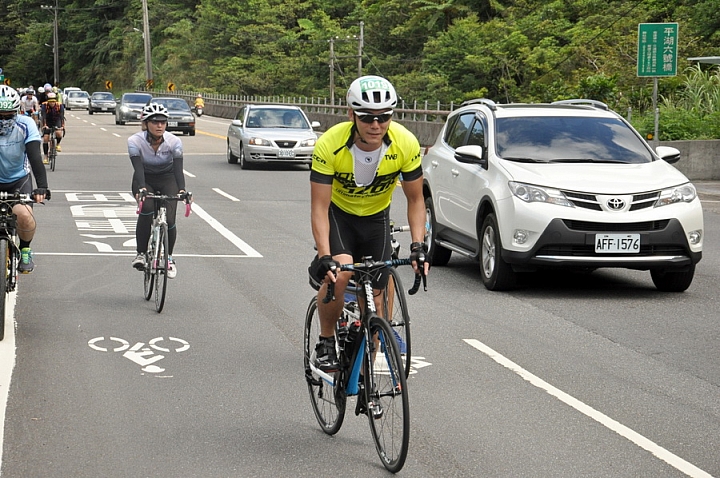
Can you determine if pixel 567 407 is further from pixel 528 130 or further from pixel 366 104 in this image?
pixel 528 130

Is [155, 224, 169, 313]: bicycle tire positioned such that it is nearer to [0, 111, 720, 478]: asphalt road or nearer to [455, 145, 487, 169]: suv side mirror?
[0, 111, 720, 478]: asphalt road

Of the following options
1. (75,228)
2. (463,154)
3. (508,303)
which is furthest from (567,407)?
(75,228)

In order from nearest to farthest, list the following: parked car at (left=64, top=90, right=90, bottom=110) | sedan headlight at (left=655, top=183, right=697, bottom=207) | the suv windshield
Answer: sedan headlight at (left=655, top=183, right=697, bottom=207)
the suv windshield
parked car at (left=64, top=90, right=90, bottom=110)

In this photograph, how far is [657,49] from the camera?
26500mm

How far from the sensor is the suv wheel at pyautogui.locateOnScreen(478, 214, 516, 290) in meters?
11.0

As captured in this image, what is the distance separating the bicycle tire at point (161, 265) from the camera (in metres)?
10.1

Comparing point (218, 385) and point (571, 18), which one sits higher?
point (571, 18)

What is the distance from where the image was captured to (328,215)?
6.34 metres

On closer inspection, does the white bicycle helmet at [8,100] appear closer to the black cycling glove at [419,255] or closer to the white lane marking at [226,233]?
the black cycling glove at [419,255]

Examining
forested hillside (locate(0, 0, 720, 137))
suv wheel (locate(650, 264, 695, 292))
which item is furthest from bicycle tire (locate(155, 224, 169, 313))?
forested hillside (locate(0, 0, 720, 137))

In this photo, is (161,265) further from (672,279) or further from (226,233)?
(226,233)

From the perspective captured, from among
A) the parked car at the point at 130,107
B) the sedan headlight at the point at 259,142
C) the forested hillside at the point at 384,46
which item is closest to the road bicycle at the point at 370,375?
the forested hillside at the point at 384,46

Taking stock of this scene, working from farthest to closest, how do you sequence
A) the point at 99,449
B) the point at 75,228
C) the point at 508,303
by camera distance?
the point at 75,228 → the point at 508,303 → the point at 99,449

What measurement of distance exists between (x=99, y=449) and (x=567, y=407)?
259 cm
